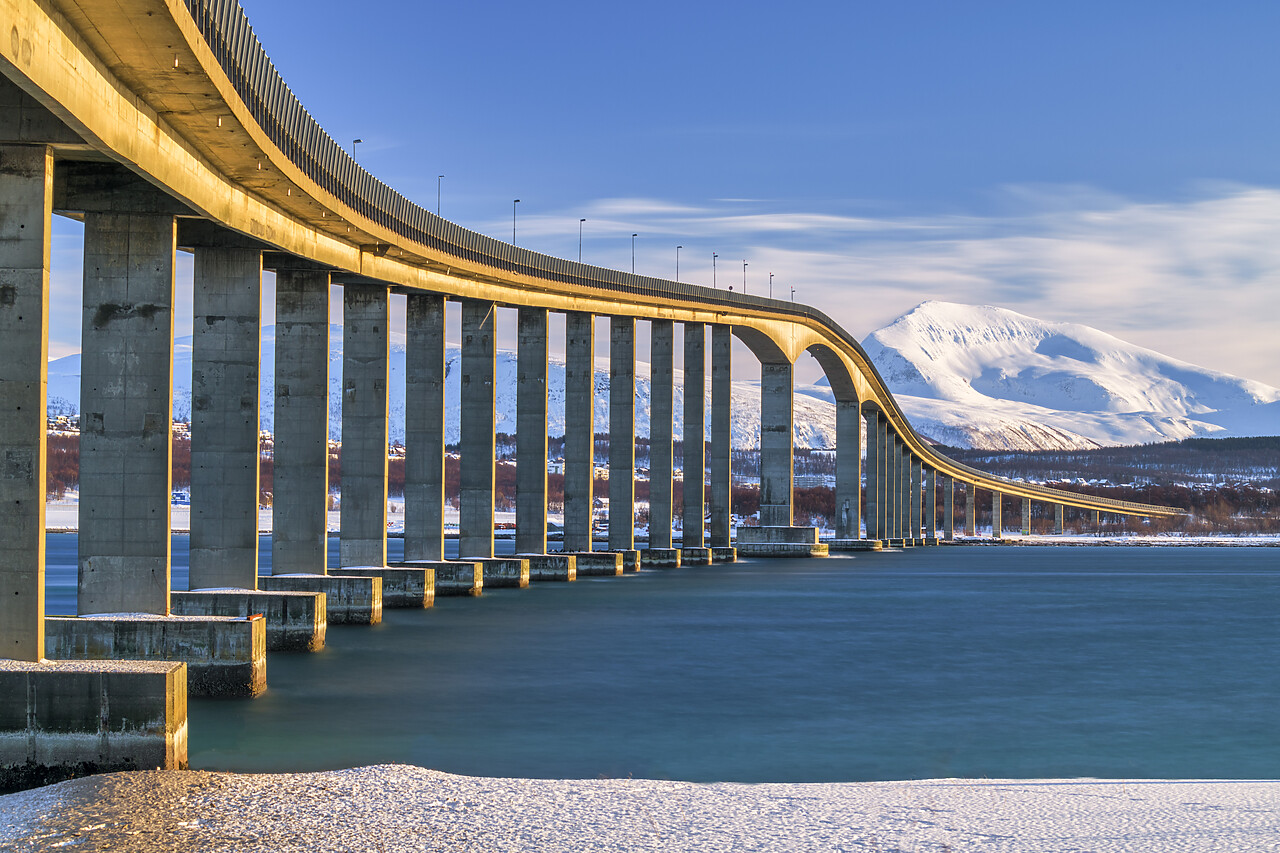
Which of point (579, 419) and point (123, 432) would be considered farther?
point (579, 419)

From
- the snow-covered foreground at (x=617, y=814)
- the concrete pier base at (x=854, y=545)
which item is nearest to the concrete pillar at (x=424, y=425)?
the snow-covered foreground at (x=617, y=814)

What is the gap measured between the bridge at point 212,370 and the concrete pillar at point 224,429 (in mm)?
66

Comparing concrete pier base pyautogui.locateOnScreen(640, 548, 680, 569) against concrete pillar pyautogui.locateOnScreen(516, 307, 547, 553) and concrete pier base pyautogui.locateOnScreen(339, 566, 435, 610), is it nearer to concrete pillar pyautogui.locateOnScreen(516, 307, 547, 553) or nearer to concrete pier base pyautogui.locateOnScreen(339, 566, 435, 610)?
concrete pillar pyautogui.locateOnScreen(516, 307, 547, 553)

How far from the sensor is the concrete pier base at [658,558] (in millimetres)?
80188

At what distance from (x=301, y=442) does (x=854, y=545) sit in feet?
298

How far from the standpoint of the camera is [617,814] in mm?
16156

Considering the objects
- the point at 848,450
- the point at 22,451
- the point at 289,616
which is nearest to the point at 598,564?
the point at 289,616

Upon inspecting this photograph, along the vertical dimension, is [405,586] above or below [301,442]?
below

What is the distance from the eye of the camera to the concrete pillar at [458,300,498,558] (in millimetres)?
57656

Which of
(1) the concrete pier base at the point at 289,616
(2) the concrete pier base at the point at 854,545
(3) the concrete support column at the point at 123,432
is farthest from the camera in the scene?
(2) the concrete pier base at the point at 854,545

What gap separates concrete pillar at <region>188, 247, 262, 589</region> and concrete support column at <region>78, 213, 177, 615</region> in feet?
22.4

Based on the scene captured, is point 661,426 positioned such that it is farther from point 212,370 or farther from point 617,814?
point 617,814

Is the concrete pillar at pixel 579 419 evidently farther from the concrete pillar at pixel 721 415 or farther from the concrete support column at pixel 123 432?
the concrete support column at pixel 123 432

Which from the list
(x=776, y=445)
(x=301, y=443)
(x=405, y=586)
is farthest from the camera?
(x=776, y=445)
